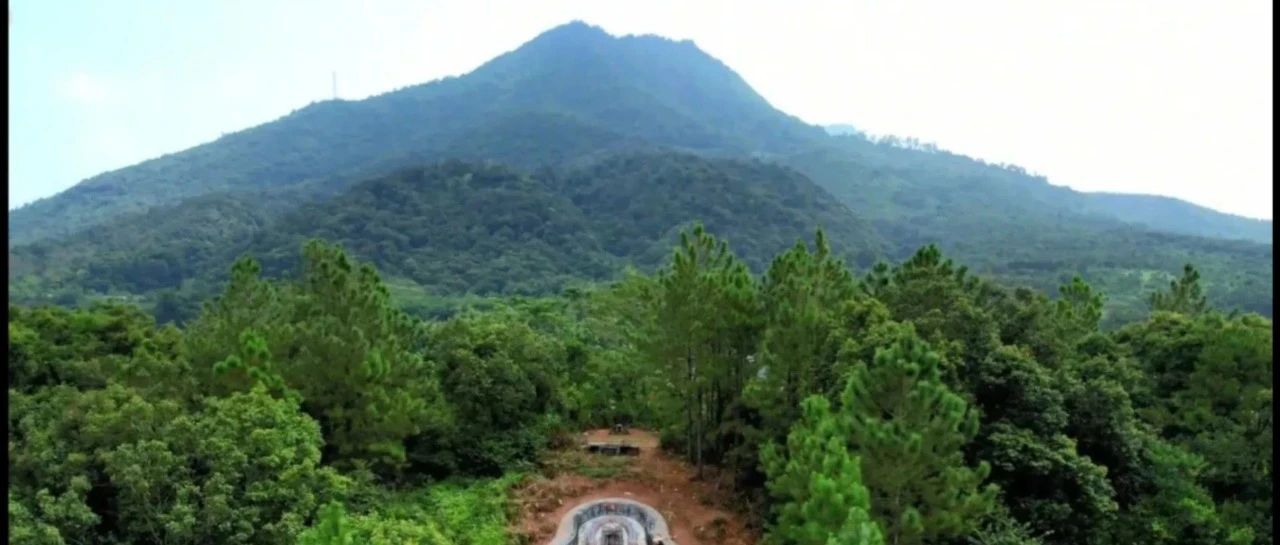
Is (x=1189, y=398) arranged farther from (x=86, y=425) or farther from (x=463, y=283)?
(x=463, y=283)

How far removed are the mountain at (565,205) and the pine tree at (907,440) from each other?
23946 mm

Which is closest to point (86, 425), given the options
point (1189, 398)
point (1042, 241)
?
point (1189, 398)

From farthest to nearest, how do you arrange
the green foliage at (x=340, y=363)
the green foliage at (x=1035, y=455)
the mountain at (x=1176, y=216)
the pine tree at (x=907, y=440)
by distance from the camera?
the mountain at (x=1176, y=216) → the green foliage at (x=340, y=363) → the green foliage at (x=1035, y=455) → the pine tree at (x=907, y=440)

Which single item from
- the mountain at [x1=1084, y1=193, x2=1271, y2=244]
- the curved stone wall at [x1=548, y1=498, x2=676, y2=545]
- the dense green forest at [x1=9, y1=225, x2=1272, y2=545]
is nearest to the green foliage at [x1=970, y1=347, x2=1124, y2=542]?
the dense green forest at [x1=9, y1=225, x2=1272, y2=545]

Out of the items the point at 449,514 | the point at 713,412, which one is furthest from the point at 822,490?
the point at 713,412

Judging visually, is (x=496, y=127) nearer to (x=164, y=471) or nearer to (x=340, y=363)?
(x=340, y=363)

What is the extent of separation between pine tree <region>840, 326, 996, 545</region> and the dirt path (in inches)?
257

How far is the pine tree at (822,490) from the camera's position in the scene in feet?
29.8

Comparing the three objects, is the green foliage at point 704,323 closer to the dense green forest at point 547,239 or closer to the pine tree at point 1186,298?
the pine tree at point 1186,298

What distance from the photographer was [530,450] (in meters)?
22.4

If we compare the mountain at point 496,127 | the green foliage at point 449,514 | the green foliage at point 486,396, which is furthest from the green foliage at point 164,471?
the mountain at point 496,127

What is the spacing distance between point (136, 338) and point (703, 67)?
587 ft

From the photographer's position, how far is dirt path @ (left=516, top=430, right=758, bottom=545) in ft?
60.8

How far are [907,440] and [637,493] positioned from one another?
10.7 metres
